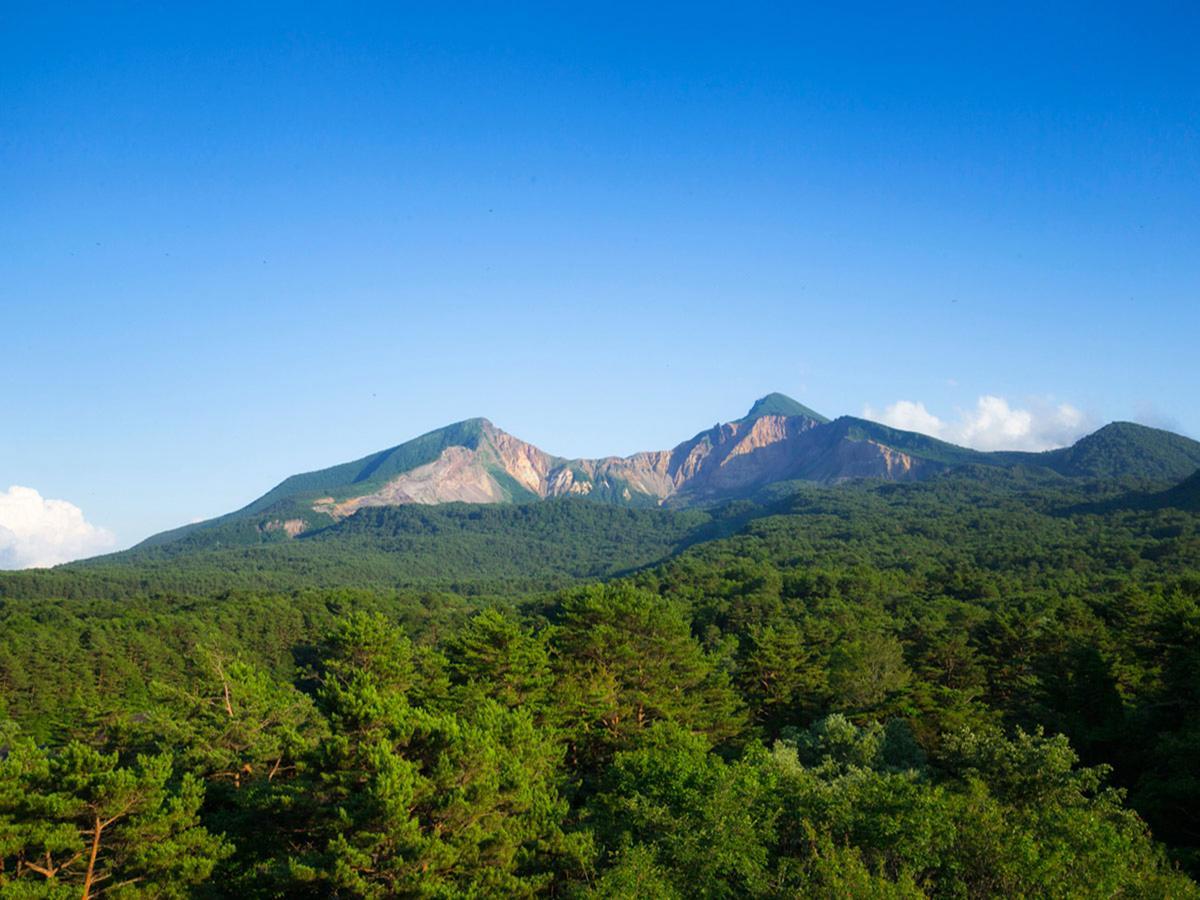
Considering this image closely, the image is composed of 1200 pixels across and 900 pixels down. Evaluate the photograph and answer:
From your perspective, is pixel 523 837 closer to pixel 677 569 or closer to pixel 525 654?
pixel 525 654

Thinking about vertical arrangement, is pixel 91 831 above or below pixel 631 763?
above

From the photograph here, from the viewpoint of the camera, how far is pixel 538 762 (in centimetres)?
2345

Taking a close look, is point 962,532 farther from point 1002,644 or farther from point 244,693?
point 244,693

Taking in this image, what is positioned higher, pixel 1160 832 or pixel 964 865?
pixel 964 865

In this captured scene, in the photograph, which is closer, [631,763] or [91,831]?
[91,831]

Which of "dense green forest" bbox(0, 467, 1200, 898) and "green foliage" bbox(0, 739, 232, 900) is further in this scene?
"green foliage" bbox(0, 739, 232, 900)

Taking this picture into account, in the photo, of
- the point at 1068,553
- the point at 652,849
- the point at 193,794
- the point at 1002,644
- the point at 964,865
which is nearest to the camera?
the point at 964,865

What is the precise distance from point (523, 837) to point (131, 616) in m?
76.7

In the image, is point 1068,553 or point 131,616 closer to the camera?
point 131,616

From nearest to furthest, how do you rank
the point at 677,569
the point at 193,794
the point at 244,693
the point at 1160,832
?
the point at 193,794
the point at 1160,832
the point at 244,693
the point at 677,569

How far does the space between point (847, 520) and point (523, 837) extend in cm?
15835

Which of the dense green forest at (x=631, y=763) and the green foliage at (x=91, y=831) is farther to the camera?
the green foliage at (x=91, y=831)

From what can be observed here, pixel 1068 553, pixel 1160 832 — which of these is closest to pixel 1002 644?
pixel 1160 832

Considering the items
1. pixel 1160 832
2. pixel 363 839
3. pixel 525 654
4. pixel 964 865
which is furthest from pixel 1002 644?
pixel 363 839
